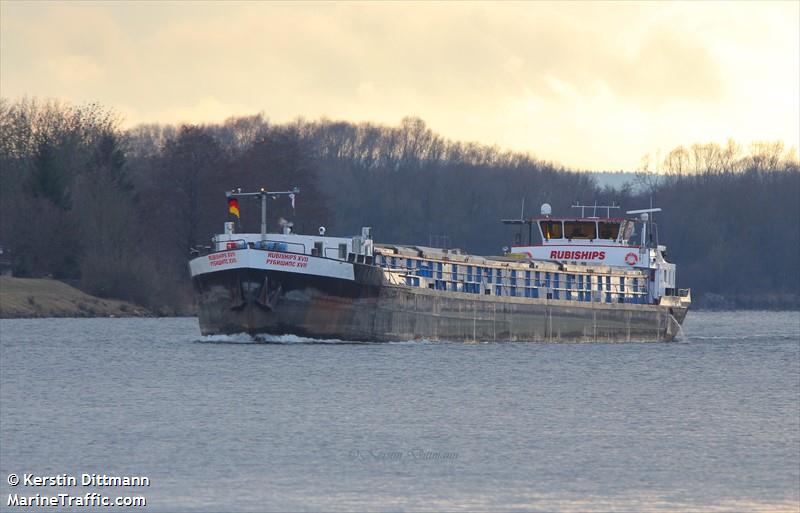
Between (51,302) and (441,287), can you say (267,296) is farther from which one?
(51,302)

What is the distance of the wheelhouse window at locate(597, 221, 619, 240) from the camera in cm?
8694

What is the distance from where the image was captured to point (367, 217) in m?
198

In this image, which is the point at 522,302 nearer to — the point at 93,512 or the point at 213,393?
the point at 213,393

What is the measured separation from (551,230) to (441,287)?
13.9 m

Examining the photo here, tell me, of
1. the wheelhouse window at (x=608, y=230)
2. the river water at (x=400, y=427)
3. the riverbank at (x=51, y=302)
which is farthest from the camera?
the riverbank at (x=51, y=302)

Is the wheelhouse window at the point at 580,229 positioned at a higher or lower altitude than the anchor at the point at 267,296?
higher

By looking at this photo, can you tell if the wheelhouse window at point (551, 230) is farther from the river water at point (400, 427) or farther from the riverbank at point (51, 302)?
the riverbank at point (51, 302)

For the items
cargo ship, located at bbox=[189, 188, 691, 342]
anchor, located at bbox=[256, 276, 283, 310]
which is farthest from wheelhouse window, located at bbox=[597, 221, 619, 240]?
anchor, located at bbox=[256, 276, 283, 310]

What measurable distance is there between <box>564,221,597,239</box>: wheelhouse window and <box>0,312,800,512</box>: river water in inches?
719

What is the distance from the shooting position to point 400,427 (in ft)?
132

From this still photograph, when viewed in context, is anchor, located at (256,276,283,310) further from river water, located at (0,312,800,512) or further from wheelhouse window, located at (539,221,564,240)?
wheelhouse window, located at (539,221,564,240)

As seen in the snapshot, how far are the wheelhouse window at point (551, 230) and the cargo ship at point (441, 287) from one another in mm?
59

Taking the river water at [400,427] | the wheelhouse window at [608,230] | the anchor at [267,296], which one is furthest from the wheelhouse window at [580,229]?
the anchor at [267,296]

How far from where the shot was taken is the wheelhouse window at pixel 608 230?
285ft
